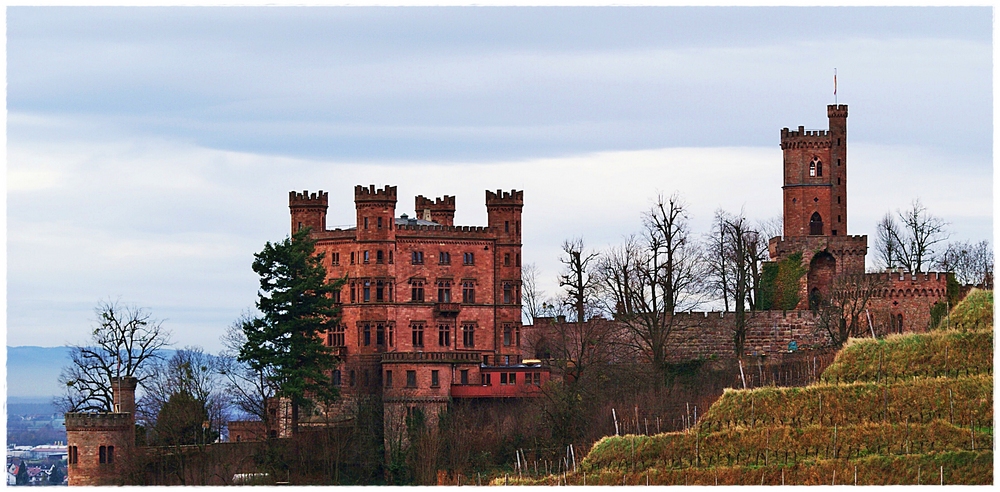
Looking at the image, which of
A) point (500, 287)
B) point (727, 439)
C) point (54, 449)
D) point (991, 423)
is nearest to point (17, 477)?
point (54, 449)

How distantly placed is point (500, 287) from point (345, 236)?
639cm

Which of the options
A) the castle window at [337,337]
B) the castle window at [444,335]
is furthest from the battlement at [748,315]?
the castle window at [337,337]

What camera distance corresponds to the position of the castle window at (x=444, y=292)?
281 feet

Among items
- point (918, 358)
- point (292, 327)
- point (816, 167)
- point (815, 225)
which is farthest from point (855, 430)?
point (816, 167)

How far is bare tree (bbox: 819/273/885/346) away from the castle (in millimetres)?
368

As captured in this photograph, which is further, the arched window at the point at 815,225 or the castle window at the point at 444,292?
the arched window at the point at 815,225

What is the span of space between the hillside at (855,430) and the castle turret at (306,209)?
89.3ft

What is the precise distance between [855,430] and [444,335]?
30.0 metres

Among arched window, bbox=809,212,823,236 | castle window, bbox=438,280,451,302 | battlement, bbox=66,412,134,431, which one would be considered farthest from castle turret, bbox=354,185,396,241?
arched window, bbox=809,212,823,236

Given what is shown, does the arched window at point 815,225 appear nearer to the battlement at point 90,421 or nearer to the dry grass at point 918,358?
the dry grass at point 918,358

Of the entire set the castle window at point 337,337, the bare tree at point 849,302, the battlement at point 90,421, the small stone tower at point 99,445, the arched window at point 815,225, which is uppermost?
the arched window at point 815,225

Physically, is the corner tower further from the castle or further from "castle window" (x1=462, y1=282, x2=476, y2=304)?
"castle window" (x1=462, y1=282, x2=476, y2=304)

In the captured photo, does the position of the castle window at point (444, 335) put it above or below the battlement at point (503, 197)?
below

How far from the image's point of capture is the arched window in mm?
90938
